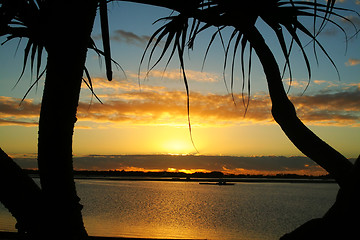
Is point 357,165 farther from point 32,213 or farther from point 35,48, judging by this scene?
point 35,48

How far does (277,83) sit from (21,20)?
247cm

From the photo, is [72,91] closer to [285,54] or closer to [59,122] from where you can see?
[59,122]

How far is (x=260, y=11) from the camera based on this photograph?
118 inches

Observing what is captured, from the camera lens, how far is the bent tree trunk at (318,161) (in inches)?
62.0

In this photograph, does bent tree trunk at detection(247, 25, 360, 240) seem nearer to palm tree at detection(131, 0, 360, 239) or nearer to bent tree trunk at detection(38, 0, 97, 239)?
palm tree at detection(131, 0, 360, 239)

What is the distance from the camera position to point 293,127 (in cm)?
241

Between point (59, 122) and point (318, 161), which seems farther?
point (59, 122)

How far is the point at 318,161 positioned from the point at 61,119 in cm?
172

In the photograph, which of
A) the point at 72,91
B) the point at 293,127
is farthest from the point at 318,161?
the point at 72,91

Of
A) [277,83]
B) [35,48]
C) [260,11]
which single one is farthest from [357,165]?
[35,48]

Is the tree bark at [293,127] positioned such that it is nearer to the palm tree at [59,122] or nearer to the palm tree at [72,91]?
the palm tree at [72,91]

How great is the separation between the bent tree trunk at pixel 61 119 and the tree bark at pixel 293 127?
133cm

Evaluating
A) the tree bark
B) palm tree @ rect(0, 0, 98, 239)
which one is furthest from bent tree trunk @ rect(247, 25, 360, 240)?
palm tree @ rect(0, 0, 98, 239)

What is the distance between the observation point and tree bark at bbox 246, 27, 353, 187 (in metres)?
2.21
